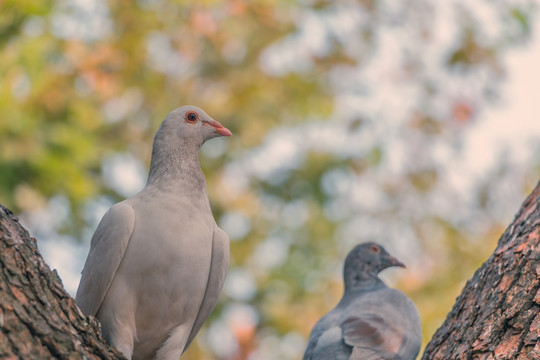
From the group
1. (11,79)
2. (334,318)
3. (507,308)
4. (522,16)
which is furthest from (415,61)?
(507,308)

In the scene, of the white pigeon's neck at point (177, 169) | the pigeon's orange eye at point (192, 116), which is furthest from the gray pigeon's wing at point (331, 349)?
the pigeon's orange eye at point (192, 116)

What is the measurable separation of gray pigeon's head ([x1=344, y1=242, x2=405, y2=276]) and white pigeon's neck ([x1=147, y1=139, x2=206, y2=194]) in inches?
82.9

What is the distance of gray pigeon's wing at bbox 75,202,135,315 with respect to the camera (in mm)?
3873

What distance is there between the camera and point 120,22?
10789 millimetres

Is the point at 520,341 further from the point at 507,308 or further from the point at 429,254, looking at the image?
the point at 429,254

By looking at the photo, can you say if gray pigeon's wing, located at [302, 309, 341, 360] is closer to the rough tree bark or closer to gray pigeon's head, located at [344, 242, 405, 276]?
gray pigeon's head, located at [344, 242, 405, 276]

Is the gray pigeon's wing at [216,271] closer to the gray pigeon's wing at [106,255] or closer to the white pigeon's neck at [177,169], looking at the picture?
the white pigeon's neck at [177,169]

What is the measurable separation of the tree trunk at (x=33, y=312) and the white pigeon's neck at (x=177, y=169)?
4.65ft

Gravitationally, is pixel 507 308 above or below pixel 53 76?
below

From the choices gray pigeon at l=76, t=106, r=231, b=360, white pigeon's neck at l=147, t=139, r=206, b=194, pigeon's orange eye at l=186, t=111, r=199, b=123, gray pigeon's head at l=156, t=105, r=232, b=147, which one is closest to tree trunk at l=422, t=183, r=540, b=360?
gray pigeon at l=76, t=106, r=231, b=360

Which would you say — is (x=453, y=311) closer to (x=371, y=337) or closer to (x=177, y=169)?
(x=371, y=337)

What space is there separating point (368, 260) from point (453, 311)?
235 cm

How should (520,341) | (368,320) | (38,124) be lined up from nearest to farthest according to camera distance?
1. (520,341)
2. (368,320)
3. (38,124)

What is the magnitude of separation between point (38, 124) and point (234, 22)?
11.8ft
